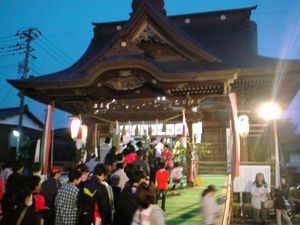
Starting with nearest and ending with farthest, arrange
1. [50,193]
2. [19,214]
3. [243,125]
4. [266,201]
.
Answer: [19,214]
[50,193]
[266,201]
[243,125]

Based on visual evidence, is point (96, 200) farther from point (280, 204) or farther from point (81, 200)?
point (280, 204)

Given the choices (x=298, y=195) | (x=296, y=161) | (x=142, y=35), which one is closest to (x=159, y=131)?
(x=142, y=35)

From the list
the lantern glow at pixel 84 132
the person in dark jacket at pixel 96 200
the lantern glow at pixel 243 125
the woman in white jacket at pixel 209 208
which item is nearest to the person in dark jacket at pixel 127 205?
the person in dark jacket at pixel 96 200

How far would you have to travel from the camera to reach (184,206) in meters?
9.68

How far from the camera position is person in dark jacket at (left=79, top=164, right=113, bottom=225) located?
5.36 meters

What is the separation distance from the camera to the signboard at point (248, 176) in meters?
12.2

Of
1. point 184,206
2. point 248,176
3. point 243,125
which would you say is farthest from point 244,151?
point 184,206

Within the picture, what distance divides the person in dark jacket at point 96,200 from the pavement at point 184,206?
3.08 meters

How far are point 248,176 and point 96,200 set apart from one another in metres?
8.23

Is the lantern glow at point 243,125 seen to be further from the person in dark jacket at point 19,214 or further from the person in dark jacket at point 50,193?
the person in dark jacket at point 19,214

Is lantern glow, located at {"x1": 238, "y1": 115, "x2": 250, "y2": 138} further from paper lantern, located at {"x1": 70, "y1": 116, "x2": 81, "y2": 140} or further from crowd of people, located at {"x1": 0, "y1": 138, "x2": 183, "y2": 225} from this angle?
crowd of people, located at {"x1": 0, "y1": 138, "x2": 183, "y2": 225}

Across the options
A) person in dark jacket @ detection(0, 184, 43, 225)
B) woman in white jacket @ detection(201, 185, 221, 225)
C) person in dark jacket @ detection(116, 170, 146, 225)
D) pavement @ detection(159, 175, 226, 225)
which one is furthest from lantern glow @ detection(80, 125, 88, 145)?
person in dark jacket @ detection(0, 184, 43, 225)

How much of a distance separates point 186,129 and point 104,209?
772 centimetres

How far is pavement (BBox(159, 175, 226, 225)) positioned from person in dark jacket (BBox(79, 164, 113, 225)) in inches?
121
